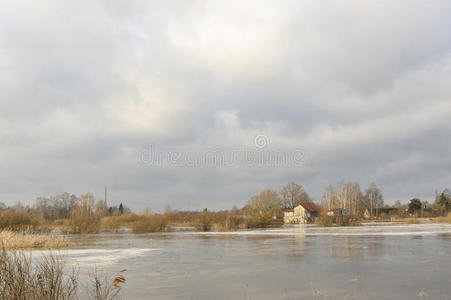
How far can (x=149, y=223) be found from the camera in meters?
42.9

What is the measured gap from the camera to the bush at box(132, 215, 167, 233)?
42.2 meters

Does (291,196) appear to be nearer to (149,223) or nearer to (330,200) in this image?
(330,200)

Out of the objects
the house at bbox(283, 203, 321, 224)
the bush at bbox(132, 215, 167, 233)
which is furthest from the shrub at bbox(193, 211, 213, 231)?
the house at bbox(283, 203, 321, 224)

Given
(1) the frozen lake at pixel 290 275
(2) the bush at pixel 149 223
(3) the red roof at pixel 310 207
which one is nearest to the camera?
(1) the frozen lake at pixel 290 275

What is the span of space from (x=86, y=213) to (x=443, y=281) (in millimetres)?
39459

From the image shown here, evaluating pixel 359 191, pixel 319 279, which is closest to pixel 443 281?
pixel 319 279

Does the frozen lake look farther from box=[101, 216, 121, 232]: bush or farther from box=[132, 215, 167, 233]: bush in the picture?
box=[101, 216, 121, 232]: bush

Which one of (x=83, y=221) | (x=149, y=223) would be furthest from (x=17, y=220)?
(x=149, y=223)

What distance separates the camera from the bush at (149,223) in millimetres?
42188

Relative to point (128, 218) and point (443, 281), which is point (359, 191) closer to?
point (128, 218)

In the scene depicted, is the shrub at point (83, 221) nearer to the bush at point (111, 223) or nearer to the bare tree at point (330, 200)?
the bush at point (111, 223)

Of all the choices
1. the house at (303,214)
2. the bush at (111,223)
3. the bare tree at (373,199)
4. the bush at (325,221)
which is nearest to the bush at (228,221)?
the bush at (325,221)

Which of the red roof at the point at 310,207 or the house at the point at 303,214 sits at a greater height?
the red roof at the point at 310,207

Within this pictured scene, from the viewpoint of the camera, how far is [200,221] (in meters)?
44.7
